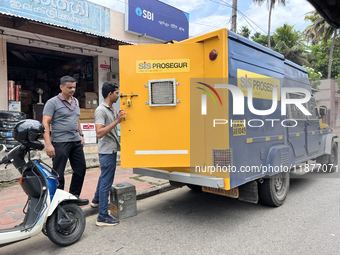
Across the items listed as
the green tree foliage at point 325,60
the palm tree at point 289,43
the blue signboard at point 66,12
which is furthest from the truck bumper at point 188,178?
the green tree foliage at point 325,60

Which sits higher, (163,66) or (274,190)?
(163,66)

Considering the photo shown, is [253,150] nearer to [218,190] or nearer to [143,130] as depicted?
[218,190]

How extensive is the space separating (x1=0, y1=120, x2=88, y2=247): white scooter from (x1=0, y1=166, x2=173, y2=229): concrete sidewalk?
979 mm

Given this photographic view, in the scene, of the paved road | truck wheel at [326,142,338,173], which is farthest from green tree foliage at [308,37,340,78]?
the paved road

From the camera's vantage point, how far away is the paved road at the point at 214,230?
304cm

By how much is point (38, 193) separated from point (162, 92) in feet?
6.40

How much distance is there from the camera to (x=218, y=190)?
12.1ft

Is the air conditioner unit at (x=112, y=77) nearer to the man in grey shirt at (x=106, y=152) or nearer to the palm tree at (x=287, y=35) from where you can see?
the man in grey shirt at (x=106, y=152)

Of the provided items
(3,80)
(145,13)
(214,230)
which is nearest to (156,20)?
(145,13)

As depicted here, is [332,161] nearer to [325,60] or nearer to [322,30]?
[322,30]

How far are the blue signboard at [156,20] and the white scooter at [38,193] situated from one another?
7298 mm

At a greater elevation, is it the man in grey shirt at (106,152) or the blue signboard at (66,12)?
the blue signboard at (66,12)

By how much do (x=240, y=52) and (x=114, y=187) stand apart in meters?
2.73

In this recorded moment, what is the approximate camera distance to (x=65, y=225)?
9.98ft
